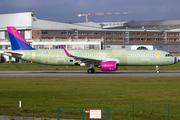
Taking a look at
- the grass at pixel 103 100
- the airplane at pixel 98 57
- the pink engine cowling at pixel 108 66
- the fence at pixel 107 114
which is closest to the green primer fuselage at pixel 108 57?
the airplane at pixel 98 57

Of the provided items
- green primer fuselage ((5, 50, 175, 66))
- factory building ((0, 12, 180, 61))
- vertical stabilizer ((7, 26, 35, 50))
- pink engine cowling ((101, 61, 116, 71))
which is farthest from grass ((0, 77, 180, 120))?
factory building ((0, 12, 180, 61))

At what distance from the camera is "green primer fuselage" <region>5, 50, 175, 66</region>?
132ft

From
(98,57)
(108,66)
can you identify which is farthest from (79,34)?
(108,66)

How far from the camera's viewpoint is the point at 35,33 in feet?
400

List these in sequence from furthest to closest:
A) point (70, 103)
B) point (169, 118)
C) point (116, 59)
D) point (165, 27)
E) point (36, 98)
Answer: point (165, 27) < point (116, 59) < point (36, 98) < point (70, 103) < point (169, 118)

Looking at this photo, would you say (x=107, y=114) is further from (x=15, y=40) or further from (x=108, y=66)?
(x=15, y=40)

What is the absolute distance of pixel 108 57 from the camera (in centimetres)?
4031

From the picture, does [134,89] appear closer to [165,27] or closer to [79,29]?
[79,29]

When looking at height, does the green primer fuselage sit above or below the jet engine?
above

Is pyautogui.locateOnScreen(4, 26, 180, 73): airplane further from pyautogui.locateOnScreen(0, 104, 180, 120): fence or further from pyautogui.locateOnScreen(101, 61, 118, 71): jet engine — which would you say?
pyautogui.locateOnScreen(0, 104, 180, 120): fence

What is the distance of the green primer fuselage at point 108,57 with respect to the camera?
132ft

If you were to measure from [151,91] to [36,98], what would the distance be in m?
10.8

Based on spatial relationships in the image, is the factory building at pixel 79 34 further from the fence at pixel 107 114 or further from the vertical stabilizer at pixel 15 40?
the fence at pixel 107 114

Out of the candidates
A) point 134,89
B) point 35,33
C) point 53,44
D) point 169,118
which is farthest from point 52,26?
point 169,118
